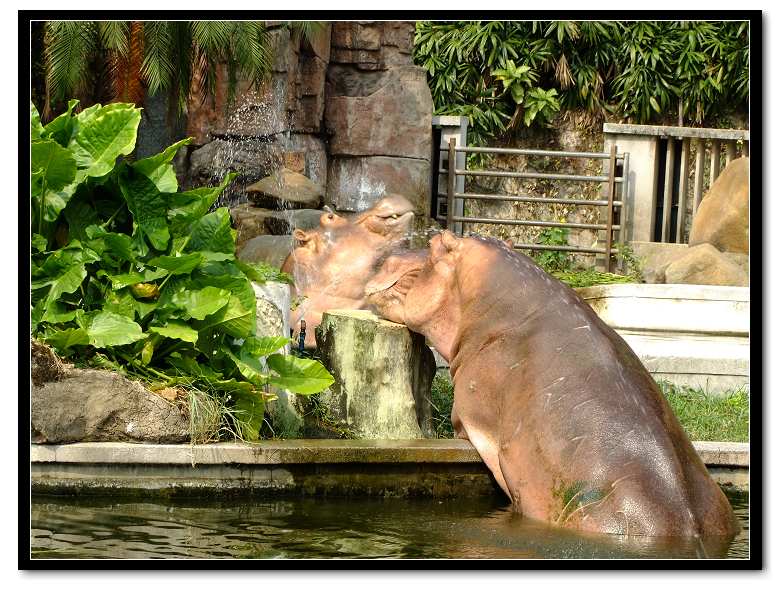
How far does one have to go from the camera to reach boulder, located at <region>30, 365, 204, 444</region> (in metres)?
3.36

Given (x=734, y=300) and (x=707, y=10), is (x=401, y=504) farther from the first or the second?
(x=734, y=300)

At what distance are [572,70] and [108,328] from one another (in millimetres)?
13045

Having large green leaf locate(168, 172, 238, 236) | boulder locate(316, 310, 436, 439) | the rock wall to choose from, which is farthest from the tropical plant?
the rock wall

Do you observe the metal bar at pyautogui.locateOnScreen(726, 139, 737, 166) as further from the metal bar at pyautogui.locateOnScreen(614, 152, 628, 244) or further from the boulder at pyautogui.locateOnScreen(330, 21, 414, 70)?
the boulder at pyautogui.locateOnScreen(330, 21, 414, 70)

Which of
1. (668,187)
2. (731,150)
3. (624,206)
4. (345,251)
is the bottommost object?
(345,251)

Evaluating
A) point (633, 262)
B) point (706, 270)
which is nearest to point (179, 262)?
point (706, 270)

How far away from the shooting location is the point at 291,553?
8.77ft

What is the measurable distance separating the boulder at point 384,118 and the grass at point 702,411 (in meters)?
6.13

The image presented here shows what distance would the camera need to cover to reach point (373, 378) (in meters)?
4.32

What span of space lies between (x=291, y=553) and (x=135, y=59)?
4342mm

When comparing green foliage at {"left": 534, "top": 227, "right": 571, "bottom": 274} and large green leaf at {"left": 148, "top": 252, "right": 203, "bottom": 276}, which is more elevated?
green foliage at {"left": 534, "top": 227, "right": 571, "bottom": 274}

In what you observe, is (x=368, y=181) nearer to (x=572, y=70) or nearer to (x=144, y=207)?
(x=572, y=70)

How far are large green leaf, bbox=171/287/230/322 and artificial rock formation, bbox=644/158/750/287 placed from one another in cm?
567

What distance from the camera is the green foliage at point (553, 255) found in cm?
1223
